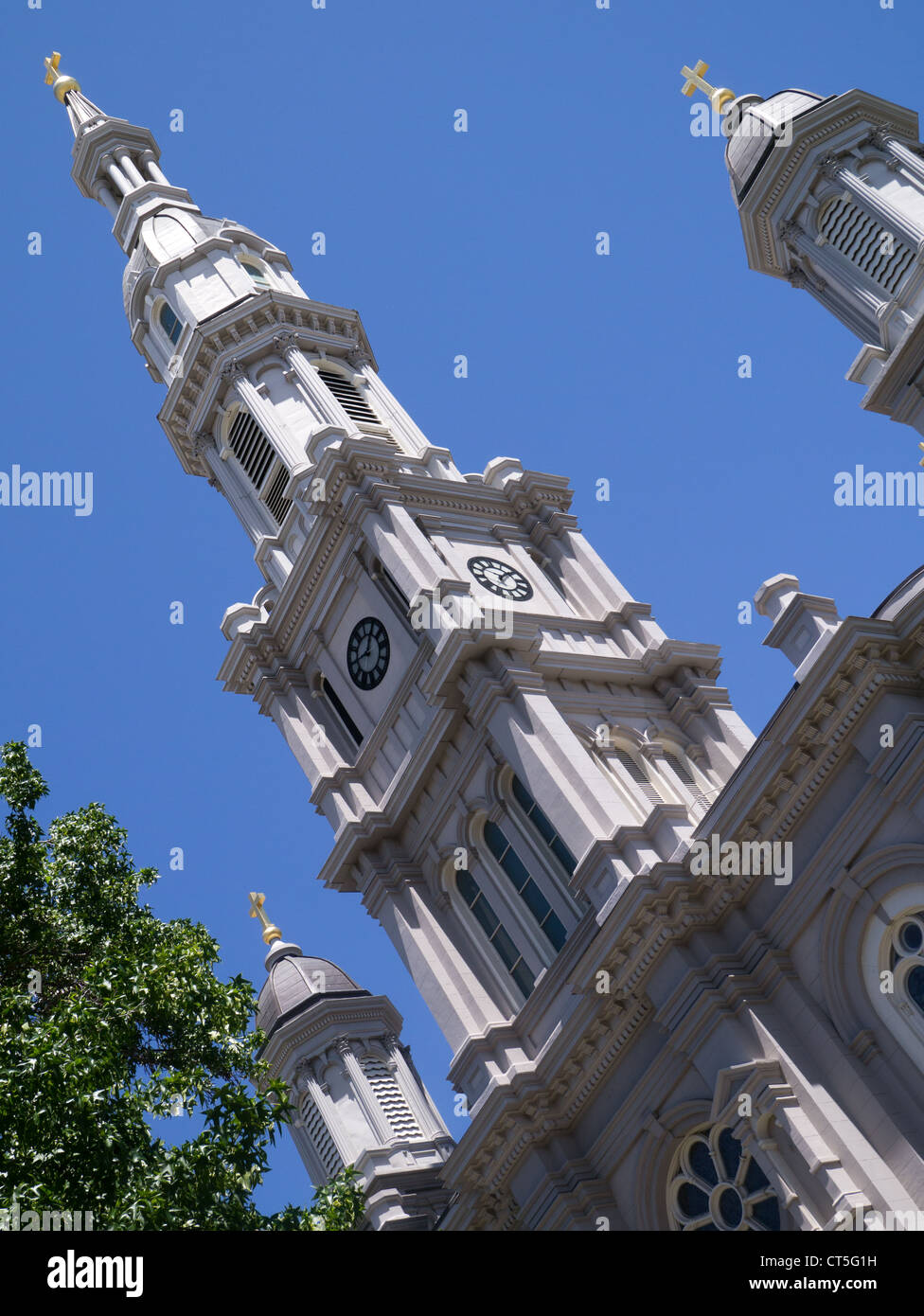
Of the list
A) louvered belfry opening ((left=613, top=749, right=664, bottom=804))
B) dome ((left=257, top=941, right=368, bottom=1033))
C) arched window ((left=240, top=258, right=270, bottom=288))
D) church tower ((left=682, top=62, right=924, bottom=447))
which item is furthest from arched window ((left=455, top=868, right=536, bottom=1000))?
arched window ((left=240, top=258, right=270, bottom=288))

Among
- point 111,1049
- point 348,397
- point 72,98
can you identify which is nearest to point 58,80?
point 72,98

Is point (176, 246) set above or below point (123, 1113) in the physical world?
above

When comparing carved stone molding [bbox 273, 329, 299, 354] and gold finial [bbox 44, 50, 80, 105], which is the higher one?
gold finial [bbox 44, 50, 80, 105]

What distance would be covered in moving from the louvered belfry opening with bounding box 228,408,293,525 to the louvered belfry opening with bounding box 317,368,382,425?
8.21 ft

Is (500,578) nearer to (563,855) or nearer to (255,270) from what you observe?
(563,855)

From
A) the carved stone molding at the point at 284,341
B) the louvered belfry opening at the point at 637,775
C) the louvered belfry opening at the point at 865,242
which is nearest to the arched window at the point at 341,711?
the louvered belfry opening at the point at 637,775

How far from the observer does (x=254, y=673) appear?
39375mm

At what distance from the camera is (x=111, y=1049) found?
724 inches

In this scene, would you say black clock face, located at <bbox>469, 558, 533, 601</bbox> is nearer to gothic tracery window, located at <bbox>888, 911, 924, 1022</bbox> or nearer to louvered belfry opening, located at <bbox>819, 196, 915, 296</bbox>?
louvered belfry opening, located at <bbox>819, 196, 915, 296</bbox>

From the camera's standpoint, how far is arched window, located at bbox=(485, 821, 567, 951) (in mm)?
30359

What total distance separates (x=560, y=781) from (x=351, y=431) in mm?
14764

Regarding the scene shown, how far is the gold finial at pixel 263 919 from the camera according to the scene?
4929 cm
